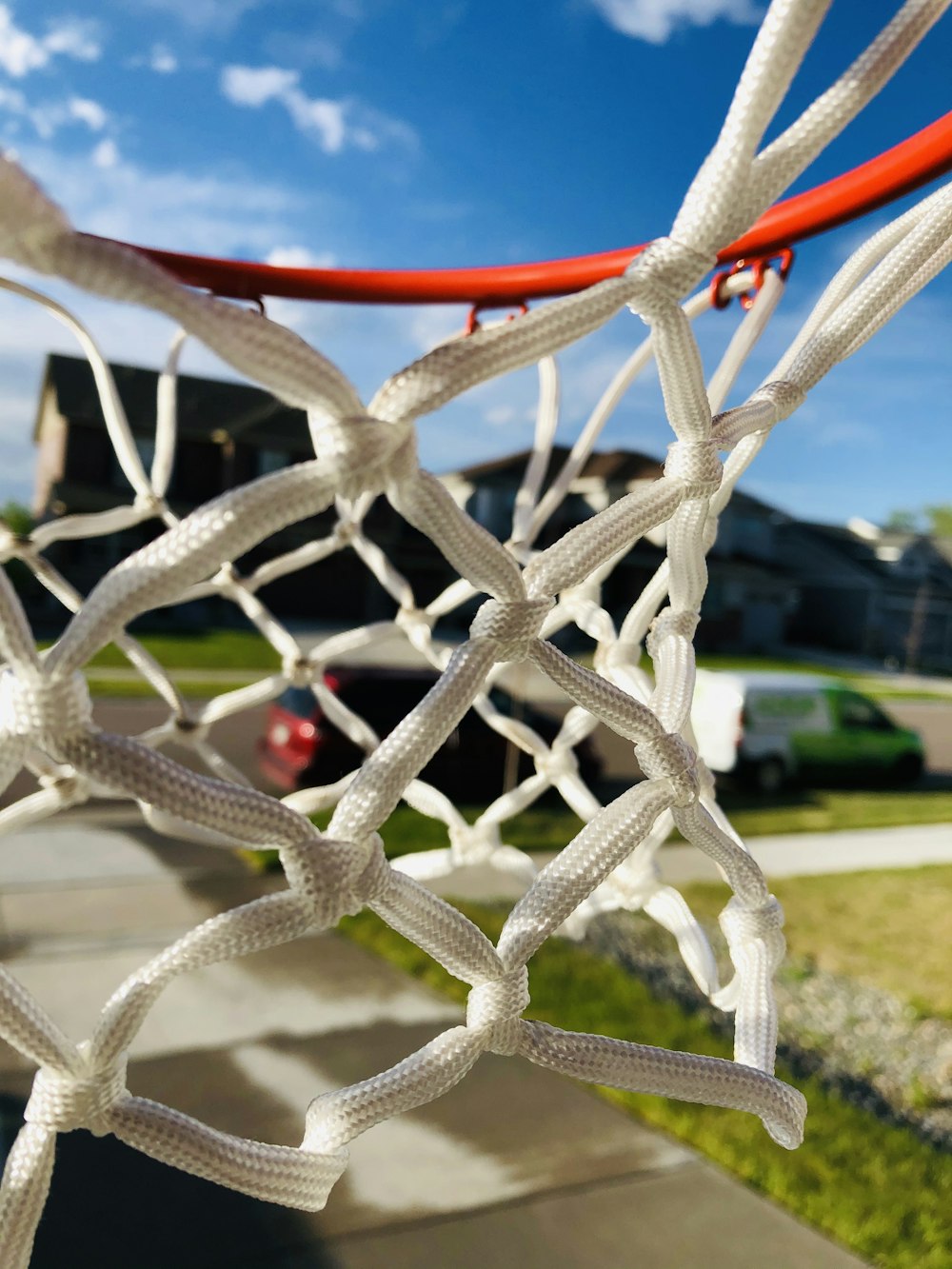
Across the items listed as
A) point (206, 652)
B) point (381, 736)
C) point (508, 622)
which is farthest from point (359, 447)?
point (206, 652)

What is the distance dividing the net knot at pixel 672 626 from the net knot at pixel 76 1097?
699mm

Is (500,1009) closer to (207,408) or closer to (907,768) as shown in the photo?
(907,768)

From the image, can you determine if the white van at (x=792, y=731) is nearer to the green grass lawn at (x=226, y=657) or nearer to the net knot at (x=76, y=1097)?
the green grass lawn at (x=226, y=657)

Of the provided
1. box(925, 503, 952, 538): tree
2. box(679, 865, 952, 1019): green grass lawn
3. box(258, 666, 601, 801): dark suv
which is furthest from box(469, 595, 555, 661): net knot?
box(925, 503, 952, 538): tree

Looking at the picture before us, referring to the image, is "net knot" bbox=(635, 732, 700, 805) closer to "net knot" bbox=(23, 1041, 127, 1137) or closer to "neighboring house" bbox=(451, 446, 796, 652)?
"net knot" bbox=(23, 1041, 127, 1137)

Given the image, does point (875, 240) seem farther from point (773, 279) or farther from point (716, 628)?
point (716, 628)

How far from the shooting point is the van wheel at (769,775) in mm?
7066

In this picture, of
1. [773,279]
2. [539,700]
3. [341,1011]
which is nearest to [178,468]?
[539,700]

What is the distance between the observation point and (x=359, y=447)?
708mm

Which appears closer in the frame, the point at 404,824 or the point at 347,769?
the point at 404,824

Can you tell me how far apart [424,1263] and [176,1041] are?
103 centimetres

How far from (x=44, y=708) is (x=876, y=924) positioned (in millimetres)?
4041

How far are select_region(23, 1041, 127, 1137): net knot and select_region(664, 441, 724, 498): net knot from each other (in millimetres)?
709

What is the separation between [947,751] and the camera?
10375 mm
